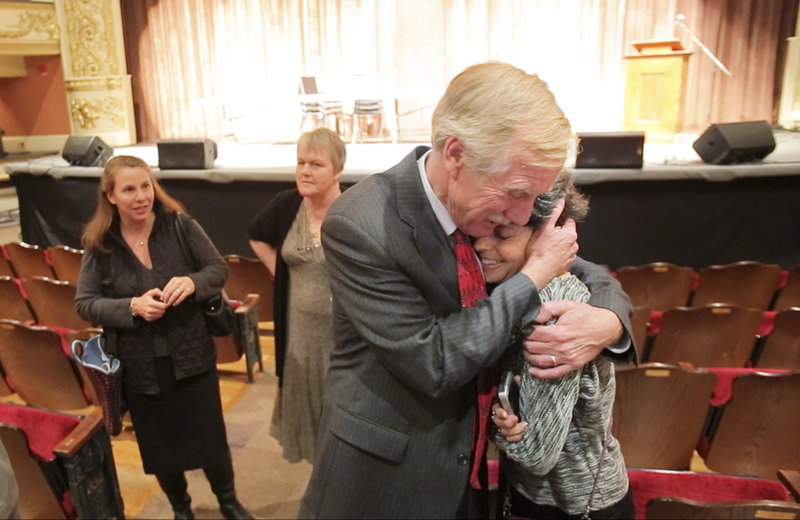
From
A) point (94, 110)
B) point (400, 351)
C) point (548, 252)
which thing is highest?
point (94, 110)

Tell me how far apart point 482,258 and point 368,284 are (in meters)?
0.24

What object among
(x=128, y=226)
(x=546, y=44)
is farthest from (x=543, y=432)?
(x=546, y=44)

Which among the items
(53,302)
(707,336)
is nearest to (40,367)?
(53,302)

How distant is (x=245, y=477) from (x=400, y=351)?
223 centimetres

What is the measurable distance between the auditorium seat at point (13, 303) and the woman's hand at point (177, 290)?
6.95 feet

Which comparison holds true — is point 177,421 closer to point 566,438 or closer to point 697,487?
point 566,438

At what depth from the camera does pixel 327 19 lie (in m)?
9.27

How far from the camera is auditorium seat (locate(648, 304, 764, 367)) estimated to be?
9.37 ft

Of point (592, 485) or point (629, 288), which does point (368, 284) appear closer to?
point (592, 485)

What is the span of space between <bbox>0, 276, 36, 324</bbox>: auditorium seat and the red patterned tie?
3.44m

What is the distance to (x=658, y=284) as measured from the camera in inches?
148

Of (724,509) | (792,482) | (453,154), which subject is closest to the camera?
(453,154)

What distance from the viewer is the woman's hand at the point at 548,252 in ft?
3.59

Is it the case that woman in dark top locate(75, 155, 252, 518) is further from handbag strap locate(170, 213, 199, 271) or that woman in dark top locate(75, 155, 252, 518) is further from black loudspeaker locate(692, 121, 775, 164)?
black loudspeaker locate(692, 121, 775, 164)
